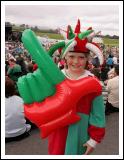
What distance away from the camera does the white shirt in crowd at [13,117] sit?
134 inches

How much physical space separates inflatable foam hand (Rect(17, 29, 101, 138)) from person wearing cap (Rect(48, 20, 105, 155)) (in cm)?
8

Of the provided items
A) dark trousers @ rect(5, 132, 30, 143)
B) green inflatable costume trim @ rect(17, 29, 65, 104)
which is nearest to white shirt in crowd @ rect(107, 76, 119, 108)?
dark trousers @ rect(5, 132, 30, 143)

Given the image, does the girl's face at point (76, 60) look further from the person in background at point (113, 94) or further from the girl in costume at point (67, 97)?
the person in background at point (113, 94)

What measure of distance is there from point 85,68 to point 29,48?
1.34 ft

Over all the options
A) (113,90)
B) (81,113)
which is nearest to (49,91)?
(81,113)

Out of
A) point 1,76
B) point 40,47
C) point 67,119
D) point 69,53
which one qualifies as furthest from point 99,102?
point 1,76

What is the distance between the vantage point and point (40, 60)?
176 centimetres

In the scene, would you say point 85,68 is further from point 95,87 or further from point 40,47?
point 40,47

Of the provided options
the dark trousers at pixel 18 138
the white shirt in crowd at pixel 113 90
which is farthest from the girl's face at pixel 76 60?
the white shirt in crowd at pixel 113 90

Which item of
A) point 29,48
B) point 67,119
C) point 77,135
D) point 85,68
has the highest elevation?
point 29,48

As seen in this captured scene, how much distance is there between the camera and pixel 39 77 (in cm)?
186

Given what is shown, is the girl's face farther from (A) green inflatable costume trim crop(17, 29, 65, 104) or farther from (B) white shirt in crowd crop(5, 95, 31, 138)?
(B) white shirt in crowd crop(5, 95, 31, 138)

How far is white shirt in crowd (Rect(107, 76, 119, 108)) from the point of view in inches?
183

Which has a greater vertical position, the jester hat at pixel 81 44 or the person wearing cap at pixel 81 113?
the jester hat at pixel 81 44
